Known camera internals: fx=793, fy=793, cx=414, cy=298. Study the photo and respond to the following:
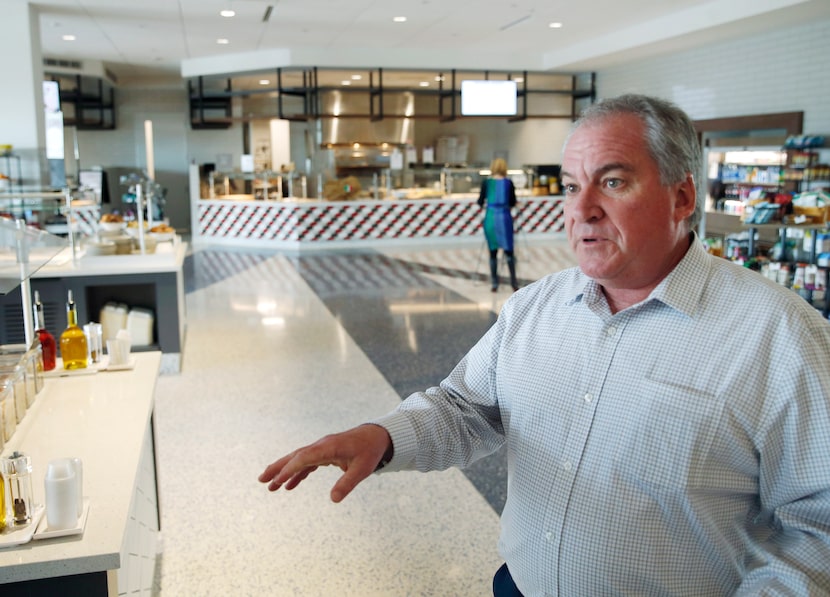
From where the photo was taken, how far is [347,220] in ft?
45.8

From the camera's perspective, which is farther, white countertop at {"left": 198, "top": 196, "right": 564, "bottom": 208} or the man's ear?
white countertop at {"left": 198, "top": 196, "right": 564, "bottom": 208}

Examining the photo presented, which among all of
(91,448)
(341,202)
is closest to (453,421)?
(91,448)

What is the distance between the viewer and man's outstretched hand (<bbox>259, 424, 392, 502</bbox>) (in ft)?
4.47

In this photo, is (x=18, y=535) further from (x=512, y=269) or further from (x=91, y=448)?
(x=512, y=269)

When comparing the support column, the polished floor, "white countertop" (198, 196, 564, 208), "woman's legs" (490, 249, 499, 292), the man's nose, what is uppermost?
the support column

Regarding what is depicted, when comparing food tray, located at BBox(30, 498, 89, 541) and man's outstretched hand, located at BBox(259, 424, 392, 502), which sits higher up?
man's outstretched hand, located at BBox(259, 424, 392, 502)

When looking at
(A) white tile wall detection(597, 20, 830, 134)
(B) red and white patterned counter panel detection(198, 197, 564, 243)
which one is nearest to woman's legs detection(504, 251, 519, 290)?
(A) white tile wall detection(597, 20, 830, 134)

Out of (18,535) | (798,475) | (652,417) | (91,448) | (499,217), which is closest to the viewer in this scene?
(798,475)

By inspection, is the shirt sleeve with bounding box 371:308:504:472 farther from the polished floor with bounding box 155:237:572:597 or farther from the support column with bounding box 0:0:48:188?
the support column with bounding box 0:0:48:188

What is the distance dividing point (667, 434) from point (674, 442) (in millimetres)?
17

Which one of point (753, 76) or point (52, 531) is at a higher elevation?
point (753, 76)

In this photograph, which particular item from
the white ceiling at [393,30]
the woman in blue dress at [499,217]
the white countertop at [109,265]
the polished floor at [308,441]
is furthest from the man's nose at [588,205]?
the white ceiling at [393,30]

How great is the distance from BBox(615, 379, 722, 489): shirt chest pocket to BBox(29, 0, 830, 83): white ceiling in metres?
8.05

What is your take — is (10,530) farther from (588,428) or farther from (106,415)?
(588,428)
